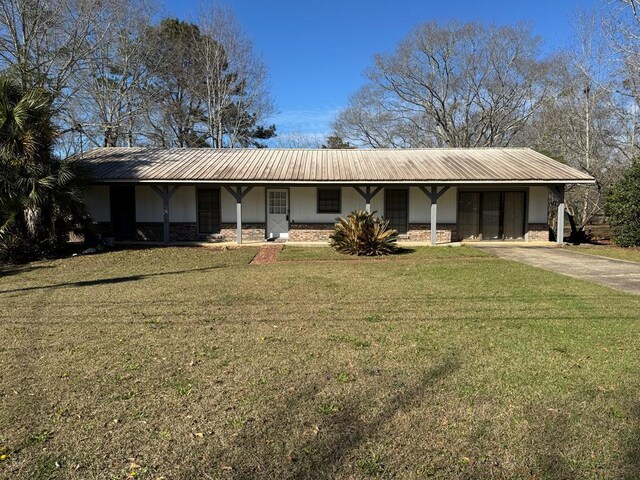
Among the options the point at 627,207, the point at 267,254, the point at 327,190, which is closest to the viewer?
the point at 267,254

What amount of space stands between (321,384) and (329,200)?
14203 millimetres

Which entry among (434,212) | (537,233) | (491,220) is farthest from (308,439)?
(537,233)

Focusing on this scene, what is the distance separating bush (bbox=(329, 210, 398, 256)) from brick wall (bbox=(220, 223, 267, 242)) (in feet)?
14.4

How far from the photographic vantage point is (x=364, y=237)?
13.7 meters

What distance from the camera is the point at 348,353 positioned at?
4742 millimetres

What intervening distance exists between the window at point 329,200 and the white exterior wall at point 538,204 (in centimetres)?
769

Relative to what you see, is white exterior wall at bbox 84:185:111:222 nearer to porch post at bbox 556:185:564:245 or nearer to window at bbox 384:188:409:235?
window at bbox 384:188:409:235

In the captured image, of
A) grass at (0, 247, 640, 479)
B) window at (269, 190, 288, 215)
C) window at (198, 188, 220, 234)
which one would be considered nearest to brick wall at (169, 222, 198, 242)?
window at (198, 188, 220, 234)

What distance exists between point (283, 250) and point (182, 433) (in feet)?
39.7

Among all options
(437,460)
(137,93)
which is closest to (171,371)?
(437,460)

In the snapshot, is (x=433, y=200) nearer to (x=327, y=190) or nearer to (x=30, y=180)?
(x=327, y=190)

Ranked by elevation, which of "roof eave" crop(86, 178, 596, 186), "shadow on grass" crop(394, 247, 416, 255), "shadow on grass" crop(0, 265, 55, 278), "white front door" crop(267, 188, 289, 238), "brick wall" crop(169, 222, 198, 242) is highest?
"roof eave" crop(86, 178, 596, 186)

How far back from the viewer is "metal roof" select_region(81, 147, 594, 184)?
53.0 ft

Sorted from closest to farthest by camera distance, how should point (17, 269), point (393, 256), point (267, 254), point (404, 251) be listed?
point (17, 269) → point (393, 256) → point (267, 254) → point (404, 251)
